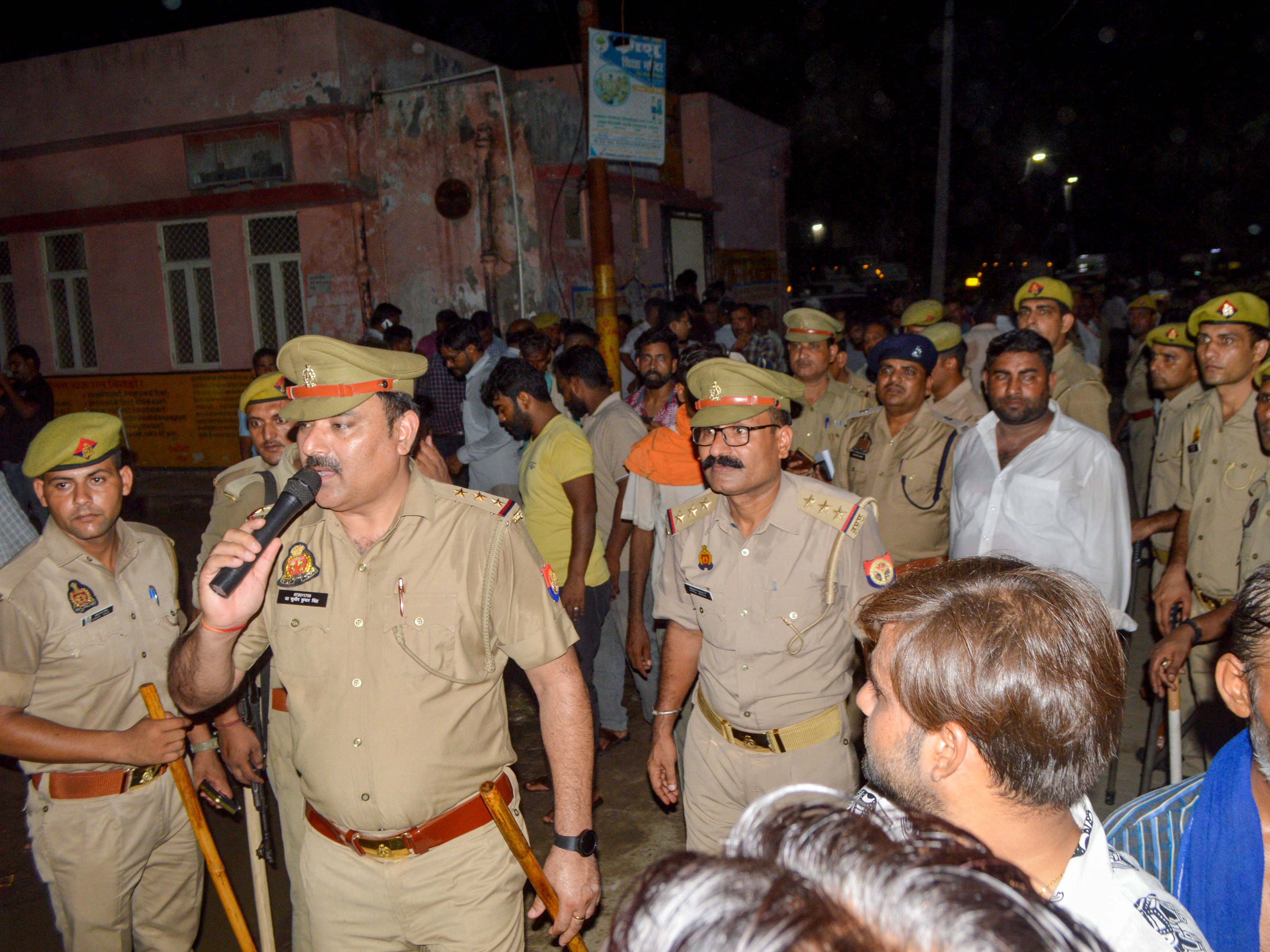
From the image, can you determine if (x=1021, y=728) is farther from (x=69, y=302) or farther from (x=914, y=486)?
(x=69, y=302)

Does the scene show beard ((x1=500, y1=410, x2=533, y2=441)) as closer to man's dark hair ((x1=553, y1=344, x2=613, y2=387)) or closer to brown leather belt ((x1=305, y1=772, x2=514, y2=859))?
man's dark hair ((x1=553, y1=344, x2=613, y2=387))

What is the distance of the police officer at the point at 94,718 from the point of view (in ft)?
9.53

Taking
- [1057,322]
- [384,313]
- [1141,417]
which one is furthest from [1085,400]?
[384,313]

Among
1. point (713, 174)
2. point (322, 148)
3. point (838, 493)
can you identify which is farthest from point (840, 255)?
point (838, 493)

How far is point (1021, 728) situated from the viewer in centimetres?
143

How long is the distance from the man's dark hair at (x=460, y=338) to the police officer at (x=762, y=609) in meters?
4.71

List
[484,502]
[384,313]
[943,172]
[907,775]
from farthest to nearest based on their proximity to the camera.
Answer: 1. [943,172]
2. [384,313]
3. [484,502]
4. [907,775]

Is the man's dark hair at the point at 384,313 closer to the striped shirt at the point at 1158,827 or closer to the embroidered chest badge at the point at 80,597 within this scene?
the embroidered chest badge at the point at 80,597

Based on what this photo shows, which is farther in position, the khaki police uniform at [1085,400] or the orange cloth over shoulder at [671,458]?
the khaki police uniform at [1085,400]

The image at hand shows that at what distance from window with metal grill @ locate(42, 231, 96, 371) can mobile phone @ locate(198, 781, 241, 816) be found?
1449 cm

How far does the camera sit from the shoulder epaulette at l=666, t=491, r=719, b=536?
11.3 feet

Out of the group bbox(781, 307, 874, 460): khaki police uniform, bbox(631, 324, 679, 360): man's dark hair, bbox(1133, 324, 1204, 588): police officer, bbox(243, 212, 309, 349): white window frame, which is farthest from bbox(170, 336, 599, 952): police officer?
bbox(243, 212, 309, 349): white window frame

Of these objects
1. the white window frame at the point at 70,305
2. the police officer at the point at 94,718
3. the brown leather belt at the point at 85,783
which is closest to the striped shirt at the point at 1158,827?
the police officer at the point at 94,718

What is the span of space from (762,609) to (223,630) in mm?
1735
